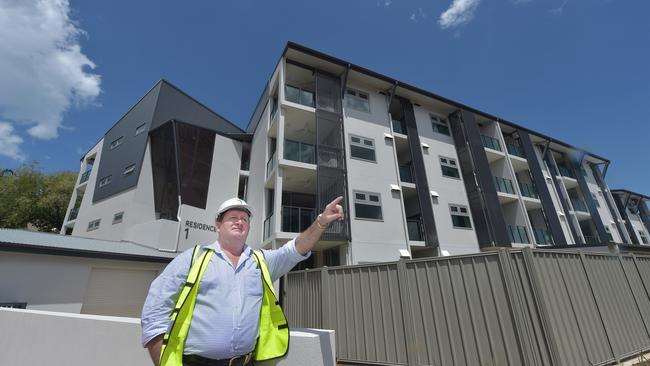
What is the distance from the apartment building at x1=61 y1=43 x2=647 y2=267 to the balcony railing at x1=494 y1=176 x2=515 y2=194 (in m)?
0.08

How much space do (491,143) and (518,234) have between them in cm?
610

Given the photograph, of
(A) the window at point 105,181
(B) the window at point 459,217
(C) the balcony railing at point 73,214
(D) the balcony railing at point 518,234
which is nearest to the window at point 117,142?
(A) the window at point 105,181

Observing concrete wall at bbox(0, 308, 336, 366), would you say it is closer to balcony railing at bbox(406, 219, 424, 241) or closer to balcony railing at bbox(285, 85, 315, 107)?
balcony railing at bbox(406, 219, 424, 241)

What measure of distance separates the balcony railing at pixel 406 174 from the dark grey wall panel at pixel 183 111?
12242 mm

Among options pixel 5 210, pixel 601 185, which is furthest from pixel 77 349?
pixel 601 185

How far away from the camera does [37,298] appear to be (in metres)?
7.41

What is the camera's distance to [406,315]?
546 centimetres

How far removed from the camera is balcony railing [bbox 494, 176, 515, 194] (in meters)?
15.6

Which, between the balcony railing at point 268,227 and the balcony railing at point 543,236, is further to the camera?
the balcony railing at point 543,236

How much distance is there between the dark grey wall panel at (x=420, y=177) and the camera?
1254 centimetres

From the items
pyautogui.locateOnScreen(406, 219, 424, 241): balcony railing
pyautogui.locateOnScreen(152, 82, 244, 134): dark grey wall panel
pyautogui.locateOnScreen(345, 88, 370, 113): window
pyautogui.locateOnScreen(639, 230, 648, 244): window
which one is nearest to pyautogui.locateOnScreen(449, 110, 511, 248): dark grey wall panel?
pyautogui.locateOnScreen(406, 219, 424, 241): balcony railing

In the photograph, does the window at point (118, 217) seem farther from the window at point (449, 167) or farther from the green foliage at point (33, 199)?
the window at point (449, 167)

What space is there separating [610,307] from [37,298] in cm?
1374

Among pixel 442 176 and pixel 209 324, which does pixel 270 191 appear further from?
pixel 209 324
